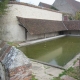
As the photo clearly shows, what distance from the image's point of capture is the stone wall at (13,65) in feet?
8.40

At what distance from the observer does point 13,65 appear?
8.48 feet

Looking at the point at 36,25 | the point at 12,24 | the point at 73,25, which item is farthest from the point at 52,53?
the point at 73,25

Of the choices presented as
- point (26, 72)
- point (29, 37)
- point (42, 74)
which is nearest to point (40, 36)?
point (29, 37)

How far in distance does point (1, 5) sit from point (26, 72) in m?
11.5

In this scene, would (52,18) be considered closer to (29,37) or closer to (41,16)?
(41,16)

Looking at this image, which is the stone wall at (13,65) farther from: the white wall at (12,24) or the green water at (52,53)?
the white wall at (12,24)

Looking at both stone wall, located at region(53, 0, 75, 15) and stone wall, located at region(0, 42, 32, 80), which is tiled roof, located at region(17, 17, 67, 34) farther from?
stone wall, located at region(53, 0, 75, 15)

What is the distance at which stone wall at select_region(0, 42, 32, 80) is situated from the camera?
2.56 meters

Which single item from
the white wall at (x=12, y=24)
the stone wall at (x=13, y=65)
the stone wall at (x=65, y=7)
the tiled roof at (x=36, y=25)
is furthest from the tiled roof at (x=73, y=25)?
the stone wall at (x=13, y=65)

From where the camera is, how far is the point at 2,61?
2.70 m

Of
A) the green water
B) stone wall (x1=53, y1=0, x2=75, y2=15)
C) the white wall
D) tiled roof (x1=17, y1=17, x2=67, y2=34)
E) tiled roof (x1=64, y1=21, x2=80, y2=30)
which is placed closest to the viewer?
the green water

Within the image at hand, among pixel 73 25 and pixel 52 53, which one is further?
pixel 73 25

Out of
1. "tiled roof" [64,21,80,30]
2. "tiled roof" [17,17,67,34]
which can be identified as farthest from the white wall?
"tiled roof" [64,21,80,30]

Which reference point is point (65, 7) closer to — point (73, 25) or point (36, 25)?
point (73, 25)
